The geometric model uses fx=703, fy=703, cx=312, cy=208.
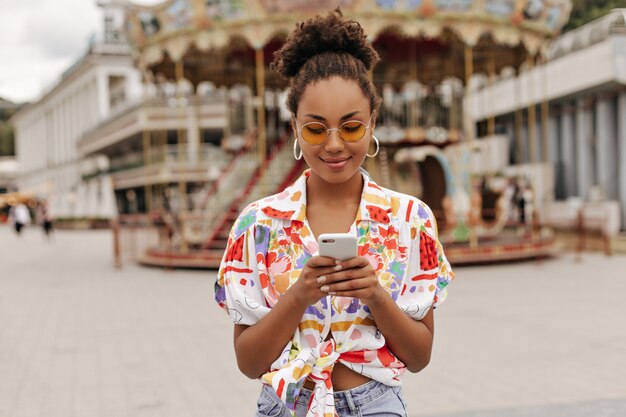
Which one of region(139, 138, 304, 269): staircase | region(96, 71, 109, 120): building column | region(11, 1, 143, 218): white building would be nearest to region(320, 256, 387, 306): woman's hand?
region(139, 138, 304, 269): staircase

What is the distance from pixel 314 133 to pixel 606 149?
72.2 ft

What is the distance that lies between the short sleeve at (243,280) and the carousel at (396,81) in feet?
37.3

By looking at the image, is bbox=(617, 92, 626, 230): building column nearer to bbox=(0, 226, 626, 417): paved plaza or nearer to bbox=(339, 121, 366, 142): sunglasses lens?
bbox=(0, 226, 626, 417): paved plaza

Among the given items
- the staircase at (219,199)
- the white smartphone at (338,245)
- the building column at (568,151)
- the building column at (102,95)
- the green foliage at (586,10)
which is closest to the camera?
the white smartphone at (338,245)

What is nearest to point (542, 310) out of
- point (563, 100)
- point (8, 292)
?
point (8, 292)

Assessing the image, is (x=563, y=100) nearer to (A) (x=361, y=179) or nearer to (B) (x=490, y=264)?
(B) (x=490, y=264)

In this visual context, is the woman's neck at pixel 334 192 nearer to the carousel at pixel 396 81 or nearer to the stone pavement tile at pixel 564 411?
the stone pavement tile at pixel 564 411

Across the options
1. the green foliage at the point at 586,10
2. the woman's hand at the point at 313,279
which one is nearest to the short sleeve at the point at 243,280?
the woman's hand at the point at 313,279

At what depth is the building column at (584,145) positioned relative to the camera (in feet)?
75.7

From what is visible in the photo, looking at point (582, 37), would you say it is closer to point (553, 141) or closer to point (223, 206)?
point (553, 141)

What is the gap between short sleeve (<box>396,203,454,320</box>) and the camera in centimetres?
196

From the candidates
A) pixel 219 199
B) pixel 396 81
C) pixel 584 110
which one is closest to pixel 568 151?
pixel 584 110

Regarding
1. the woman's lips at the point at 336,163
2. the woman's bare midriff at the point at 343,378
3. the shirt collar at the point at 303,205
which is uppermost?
the woman's lips at the point at 336,163

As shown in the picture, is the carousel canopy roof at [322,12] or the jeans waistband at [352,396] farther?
the carousel canopy roof at [322,12]
